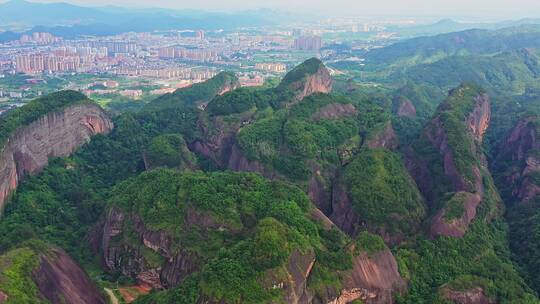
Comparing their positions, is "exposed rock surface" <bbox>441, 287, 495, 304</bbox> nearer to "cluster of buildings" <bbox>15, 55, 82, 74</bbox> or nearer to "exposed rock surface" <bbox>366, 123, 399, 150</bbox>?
"exposed rock surface" <bbox>366, 123, 399, 150</bbox>

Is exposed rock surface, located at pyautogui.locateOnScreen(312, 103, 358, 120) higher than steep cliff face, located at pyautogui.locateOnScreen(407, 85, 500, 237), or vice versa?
exposed rock surface, located at pyautogui.locateOnScreen(312, 103, 358, 120)

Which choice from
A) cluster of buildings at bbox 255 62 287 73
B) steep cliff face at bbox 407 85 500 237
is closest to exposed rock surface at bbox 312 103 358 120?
steep cliff face at bbox 407 85 500 237

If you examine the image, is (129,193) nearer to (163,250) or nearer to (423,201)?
(163,250)

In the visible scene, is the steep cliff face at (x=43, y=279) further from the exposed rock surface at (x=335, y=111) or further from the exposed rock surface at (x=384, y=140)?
the exposed rock surface at (x=335, y=111)

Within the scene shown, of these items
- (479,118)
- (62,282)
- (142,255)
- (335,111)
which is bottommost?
(142,255)

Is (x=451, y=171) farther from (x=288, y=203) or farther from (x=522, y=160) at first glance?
(x=288, y=203)

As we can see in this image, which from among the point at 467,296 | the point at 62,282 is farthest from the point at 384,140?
the point at 62,282
